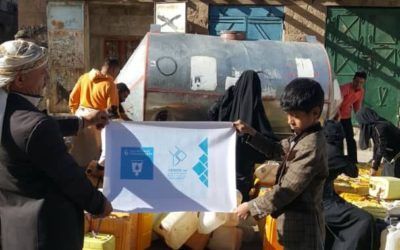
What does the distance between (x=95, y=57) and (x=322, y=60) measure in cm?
732

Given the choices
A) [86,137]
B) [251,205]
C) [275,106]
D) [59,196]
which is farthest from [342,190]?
[59,196]

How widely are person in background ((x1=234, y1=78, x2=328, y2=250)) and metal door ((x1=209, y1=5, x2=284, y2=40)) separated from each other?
10043mm

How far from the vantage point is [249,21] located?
42.3 ft

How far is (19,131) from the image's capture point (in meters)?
2.39

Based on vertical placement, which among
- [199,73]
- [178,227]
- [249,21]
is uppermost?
[249,21]

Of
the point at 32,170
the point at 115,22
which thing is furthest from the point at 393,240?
the point at 115,22

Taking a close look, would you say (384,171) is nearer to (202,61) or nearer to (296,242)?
(202,61)

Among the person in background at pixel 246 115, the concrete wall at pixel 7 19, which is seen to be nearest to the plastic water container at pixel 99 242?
the person in background at pixel 246 115

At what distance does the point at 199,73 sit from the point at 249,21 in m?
5.78

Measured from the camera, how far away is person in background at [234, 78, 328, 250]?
9.55 ft

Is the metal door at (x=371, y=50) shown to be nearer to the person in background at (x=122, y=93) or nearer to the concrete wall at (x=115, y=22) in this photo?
the concrete wall at (x=115, y=22)

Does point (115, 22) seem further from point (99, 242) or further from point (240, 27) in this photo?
point (99, 242)

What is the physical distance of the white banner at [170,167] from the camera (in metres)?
3.80

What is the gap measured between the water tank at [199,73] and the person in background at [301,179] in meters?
4.38
